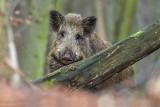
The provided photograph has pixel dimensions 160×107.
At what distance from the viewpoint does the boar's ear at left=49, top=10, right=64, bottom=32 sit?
7.60 metres

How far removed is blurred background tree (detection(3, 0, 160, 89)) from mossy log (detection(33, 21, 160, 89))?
72 cm

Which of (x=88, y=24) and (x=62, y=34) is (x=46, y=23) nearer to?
(x=88, y=24)

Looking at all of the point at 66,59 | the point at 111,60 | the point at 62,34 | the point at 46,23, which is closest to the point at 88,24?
the point at 62,34

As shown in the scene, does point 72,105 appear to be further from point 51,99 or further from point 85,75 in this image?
point 85,75

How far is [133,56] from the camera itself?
4496 mm

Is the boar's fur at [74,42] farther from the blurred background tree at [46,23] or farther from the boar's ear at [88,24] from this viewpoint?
the blurred background tree at [46,23]

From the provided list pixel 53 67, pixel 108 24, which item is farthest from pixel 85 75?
pixel 108 24

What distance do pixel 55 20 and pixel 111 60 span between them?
3391 millimetres

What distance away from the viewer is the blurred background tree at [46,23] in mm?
10453

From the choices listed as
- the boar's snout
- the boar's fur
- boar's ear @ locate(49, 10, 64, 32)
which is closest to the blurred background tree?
the boar's fur

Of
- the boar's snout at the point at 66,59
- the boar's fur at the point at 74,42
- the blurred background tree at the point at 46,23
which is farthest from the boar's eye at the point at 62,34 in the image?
the blurred background tree at the point at 46,23

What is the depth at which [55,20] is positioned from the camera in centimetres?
770

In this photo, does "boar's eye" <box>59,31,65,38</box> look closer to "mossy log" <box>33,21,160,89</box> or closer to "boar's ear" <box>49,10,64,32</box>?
"boar's ear" <box>49,10,64,32</box>

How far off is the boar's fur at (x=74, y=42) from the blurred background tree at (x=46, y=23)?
821 millimetres
